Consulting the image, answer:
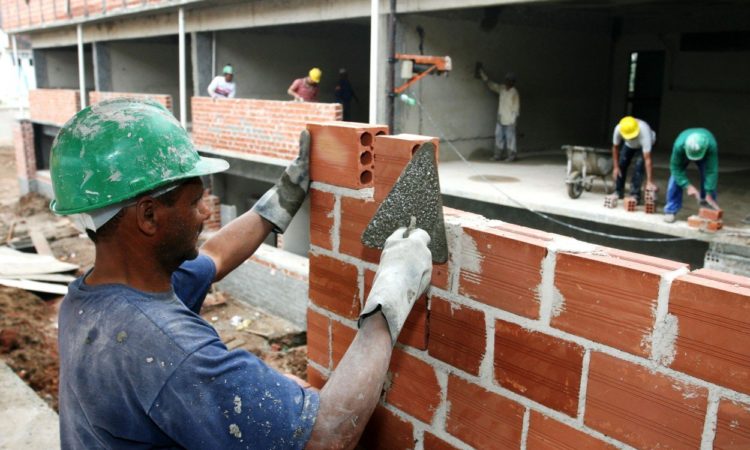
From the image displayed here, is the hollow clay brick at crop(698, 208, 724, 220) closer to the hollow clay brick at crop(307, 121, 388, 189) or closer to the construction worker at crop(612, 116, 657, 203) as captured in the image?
the construction worker at crop(612, 116, 657, 203)

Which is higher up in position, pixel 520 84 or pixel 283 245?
pixel 520 84

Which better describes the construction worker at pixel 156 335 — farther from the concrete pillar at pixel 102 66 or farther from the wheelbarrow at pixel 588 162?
the concrete pillar at pixel 102 66

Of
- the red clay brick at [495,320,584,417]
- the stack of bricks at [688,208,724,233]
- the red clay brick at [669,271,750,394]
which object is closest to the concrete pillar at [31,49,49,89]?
the stack of bricks at [688,208,724,233]

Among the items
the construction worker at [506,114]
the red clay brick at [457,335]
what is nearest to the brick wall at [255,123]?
the construction worker at [506,114]

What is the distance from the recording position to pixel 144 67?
671 inches

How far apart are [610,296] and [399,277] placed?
1.82 ft

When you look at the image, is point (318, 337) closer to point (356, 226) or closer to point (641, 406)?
point (356, 226)

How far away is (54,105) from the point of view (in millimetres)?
16062

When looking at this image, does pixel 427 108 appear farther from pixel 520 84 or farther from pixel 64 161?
pixel 64 161

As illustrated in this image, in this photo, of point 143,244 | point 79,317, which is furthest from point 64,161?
point 79,317

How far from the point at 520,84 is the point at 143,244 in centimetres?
1191

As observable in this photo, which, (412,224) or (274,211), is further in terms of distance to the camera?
(274,211)

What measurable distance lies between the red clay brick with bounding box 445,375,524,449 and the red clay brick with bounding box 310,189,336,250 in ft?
2.40

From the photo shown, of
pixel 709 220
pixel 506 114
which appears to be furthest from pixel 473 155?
pixel 709 220
